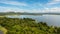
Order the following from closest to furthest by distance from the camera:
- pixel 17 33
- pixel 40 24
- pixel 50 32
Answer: pixel 17 33 < pixel 50 32 < pixel 40 24

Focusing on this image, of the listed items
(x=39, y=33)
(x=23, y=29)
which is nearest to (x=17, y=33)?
(x=23, y=29)

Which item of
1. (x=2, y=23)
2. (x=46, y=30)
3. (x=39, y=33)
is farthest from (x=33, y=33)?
(x=2, y=23)

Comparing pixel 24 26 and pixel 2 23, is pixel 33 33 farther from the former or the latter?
pixel 2 23

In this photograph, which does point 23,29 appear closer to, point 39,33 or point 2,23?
point 39,33

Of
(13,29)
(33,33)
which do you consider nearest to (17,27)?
(13,29)

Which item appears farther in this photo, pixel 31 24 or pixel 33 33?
pixel 31 24

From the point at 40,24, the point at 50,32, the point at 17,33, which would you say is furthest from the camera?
the point at 40,24

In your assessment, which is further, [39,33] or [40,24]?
[40,24]

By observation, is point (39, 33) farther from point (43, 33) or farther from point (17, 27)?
point (17, 27)
